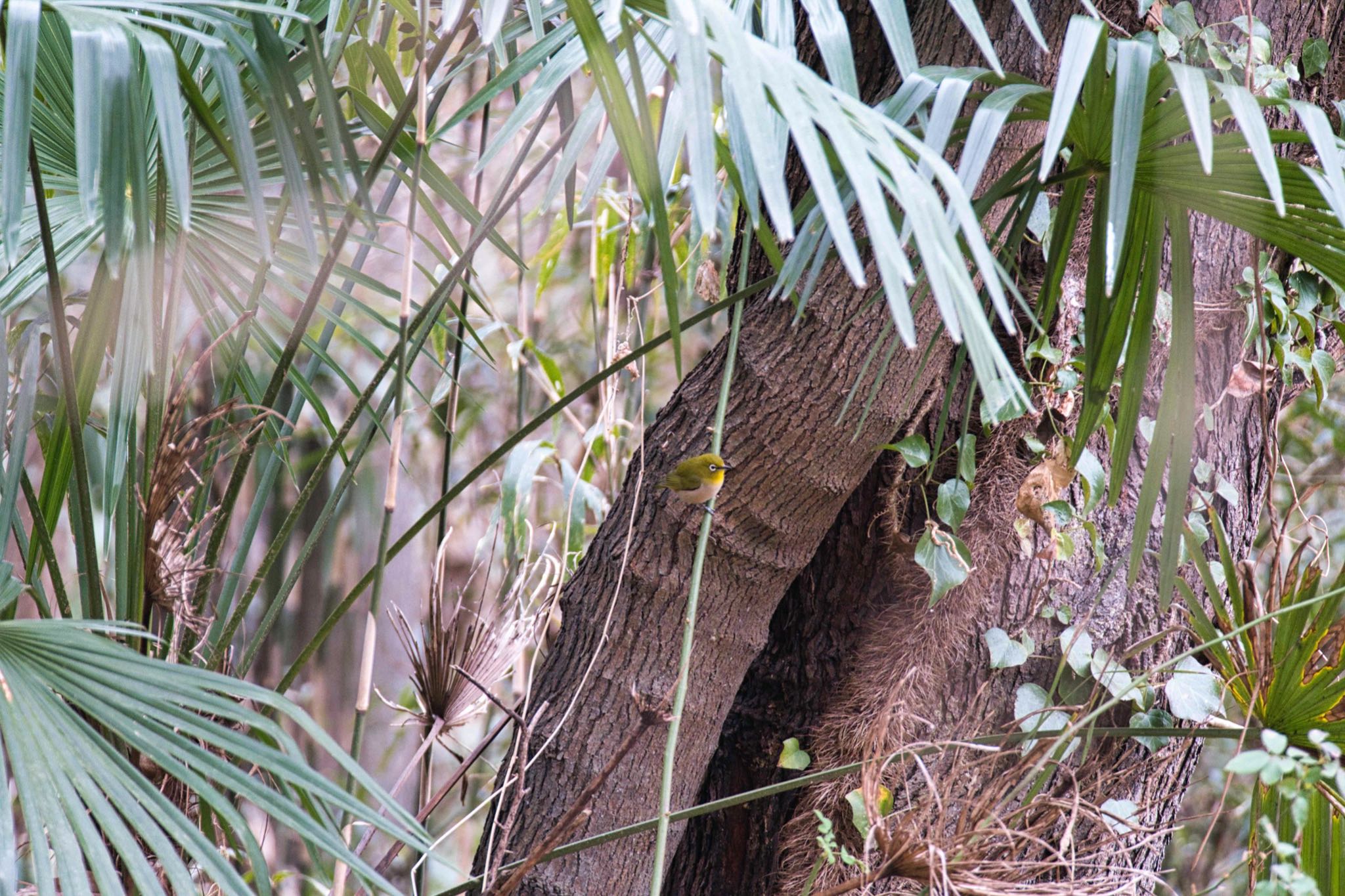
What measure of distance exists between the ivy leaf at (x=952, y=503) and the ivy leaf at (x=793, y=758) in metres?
0.35

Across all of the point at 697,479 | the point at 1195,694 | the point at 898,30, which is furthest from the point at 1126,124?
the point at 1195,694

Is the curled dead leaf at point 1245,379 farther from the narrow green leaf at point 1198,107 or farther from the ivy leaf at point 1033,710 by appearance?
the narrow green leaf at point 1198,107

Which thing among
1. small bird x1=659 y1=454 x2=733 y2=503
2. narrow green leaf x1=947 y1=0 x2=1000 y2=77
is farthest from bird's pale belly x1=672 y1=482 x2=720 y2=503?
narrow green leaf x1=947 y1=0 x2=1000 y2=77

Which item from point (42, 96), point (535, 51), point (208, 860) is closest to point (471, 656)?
point (208, 860)

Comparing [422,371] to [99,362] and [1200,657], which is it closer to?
[99,362]

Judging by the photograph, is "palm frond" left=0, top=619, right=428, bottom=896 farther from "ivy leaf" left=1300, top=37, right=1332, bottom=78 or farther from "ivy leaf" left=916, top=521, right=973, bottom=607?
"ivy leaf" left=1300, top=37, right=1332, bottom=78

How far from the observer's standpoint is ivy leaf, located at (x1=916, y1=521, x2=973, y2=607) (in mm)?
1230

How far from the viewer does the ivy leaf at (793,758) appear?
52.4 inches

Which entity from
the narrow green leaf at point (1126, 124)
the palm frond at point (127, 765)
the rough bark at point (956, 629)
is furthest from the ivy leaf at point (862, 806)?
the narrow green leaf at point (1126, 124)

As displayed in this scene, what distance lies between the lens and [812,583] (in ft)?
4.64

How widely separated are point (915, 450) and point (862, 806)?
0.43 meters

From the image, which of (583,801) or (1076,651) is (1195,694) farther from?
(583,801)

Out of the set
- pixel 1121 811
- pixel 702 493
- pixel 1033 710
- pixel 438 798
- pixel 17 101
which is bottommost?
pixel 1121 811

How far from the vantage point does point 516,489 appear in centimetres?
158
